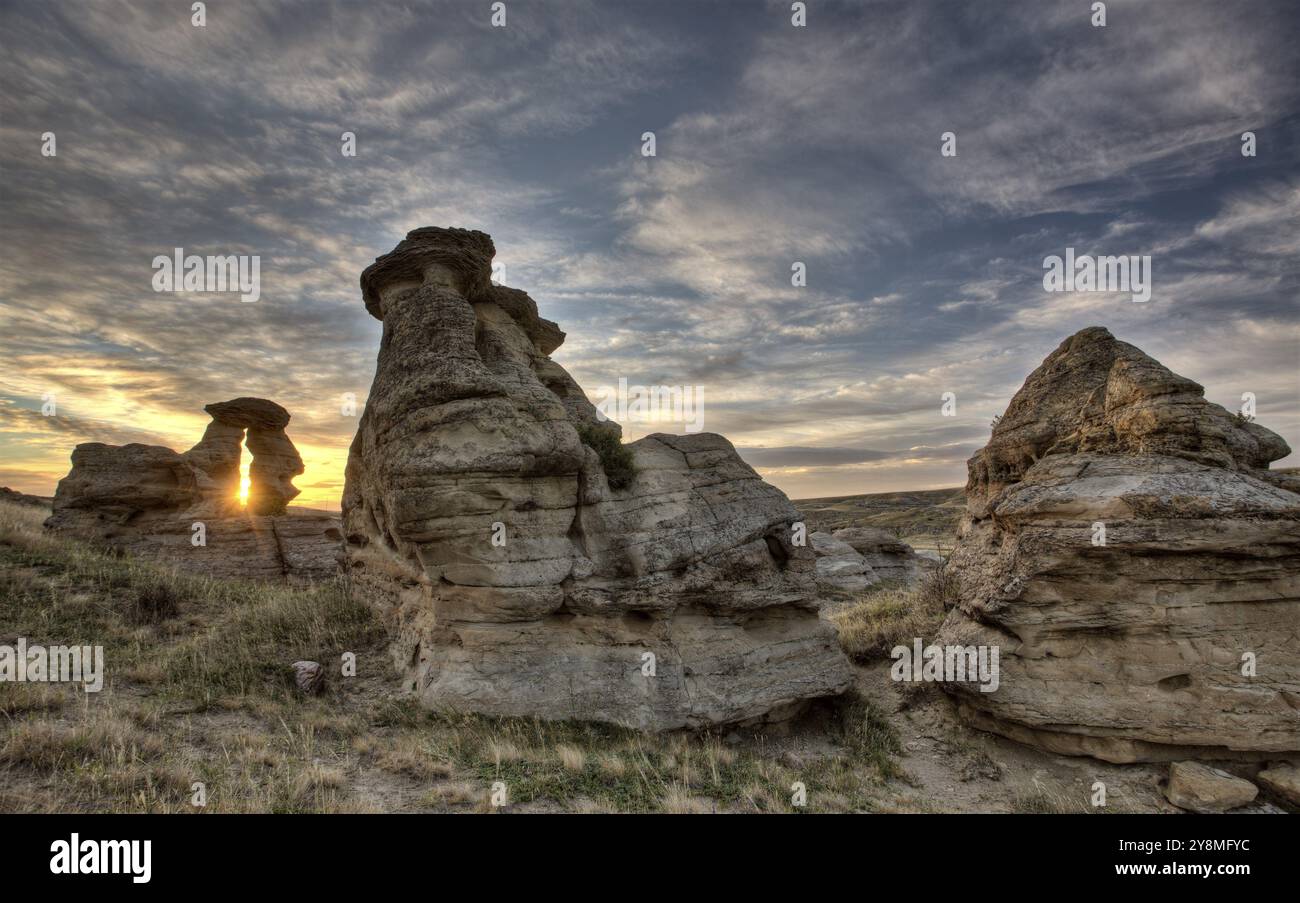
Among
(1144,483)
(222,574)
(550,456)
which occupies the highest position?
(550,456)

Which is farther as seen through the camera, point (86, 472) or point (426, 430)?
point (86, 472)

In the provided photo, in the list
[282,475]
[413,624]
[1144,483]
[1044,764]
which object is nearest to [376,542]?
[413,624]

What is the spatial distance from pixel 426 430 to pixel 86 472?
72.9 feet

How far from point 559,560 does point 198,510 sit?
886 inches

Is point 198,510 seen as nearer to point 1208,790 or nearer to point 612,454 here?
point 612,454

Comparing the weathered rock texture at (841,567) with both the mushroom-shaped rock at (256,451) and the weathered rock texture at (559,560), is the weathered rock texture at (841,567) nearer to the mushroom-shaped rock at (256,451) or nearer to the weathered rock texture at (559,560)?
the weathered rock texture at (559,560)

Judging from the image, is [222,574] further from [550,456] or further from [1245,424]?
[1245,424]

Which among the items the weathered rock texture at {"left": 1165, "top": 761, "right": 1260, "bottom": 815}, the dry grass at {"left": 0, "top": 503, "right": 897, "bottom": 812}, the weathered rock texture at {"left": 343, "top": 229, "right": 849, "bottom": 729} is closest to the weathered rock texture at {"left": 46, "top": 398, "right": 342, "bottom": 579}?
the dry grass at {"left": 0, "top": 503, "right": 897, "bottom": 812}

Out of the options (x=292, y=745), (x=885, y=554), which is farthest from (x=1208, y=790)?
(x=885, y=554)

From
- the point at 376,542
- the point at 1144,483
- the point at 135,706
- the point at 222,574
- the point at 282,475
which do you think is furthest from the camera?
the point at 282,475

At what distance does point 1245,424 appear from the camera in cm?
1177

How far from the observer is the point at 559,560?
11.6 m

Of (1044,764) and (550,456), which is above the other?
(550,456)

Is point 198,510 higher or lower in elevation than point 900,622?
higher
